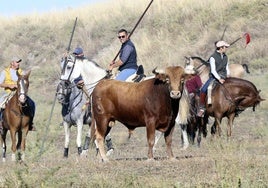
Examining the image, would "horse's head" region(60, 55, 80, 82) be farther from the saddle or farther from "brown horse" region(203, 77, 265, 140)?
"brown horse" region(203, 77, 265, 140)

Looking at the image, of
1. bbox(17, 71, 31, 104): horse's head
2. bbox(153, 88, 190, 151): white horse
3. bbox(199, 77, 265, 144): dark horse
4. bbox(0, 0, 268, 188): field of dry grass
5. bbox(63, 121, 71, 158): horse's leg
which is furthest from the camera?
bbox(199, 77, 265, 144): dark horse

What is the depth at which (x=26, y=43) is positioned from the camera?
52656mm

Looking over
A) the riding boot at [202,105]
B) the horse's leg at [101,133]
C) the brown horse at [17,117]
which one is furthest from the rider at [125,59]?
the riding boot at [202,105]

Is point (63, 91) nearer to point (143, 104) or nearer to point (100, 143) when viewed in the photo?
point (100, 143)

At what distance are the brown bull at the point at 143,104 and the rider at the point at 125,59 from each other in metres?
1.18

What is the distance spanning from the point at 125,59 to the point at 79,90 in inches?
106

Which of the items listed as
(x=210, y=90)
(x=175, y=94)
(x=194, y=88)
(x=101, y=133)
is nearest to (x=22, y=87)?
(x=101, y=133)

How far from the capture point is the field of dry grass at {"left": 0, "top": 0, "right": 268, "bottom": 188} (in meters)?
11.5

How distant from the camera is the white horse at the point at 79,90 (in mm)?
18578

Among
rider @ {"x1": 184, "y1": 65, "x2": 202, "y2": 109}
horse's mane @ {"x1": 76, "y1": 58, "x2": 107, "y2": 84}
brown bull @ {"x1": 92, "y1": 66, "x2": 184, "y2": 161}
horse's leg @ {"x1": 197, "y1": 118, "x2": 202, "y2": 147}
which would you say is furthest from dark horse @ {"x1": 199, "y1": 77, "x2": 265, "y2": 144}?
brown bull @ {"x1": 92, "y1": 66, "x2": 184, "y2": 161}

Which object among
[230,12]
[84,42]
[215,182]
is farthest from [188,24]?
[215,182]

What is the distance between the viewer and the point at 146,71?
128 ft

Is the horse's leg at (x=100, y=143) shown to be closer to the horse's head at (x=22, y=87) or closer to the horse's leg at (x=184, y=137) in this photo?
the horse's head at (x=22, y=87)

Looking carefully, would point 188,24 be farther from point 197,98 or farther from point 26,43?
point 197,98
